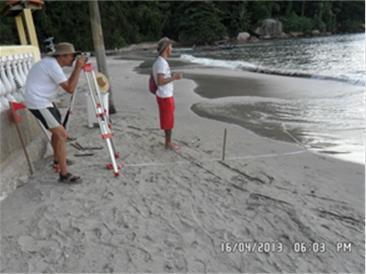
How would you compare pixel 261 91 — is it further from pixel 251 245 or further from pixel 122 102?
pixel 251 245

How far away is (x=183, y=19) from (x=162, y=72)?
6038cm

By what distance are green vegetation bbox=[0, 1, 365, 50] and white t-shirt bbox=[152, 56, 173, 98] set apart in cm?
4047

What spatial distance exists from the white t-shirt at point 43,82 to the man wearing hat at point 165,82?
1.67m

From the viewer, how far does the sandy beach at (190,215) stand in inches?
115

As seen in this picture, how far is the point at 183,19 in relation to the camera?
62.3 m

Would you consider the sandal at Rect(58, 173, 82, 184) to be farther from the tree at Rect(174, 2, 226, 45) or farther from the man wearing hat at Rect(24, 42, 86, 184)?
the tree at Rect(174, 2, 226, 45)

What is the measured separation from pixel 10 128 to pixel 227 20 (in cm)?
6709

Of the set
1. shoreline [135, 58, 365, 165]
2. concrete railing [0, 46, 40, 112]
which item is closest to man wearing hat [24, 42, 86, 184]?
concrete railing [0, 46, 40, 112]

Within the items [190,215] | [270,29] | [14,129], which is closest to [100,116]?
[14,129]

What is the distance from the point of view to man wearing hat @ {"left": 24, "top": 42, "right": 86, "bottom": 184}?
3871mm

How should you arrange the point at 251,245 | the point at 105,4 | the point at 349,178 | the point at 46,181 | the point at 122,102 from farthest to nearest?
the point at 105,4 → the point at 122,102 → the point at 349,178 → the point at 46,181 → the point at 251,245

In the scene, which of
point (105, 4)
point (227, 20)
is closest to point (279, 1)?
point (227, 20)

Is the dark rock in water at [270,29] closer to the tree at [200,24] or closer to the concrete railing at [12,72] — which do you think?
the tree at [200,24]

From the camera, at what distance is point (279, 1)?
73.6m
